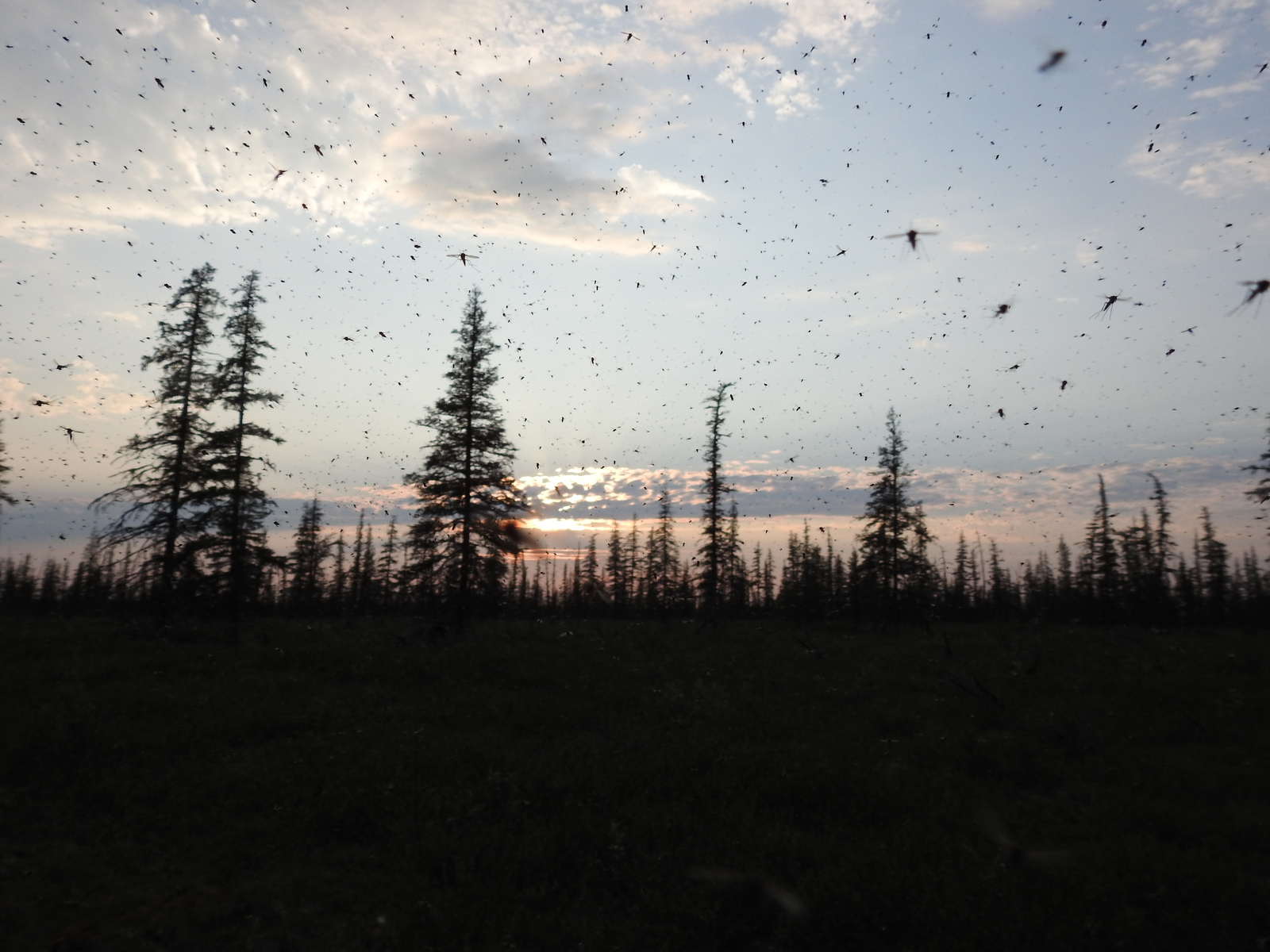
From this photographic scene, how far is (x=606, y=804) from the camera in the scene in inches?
500

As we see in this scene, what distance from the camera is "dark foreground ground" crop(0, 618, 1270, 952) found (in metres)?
8.50

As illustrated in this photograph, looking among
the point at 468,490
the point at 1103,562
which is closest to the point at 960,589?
the point at 1103,562

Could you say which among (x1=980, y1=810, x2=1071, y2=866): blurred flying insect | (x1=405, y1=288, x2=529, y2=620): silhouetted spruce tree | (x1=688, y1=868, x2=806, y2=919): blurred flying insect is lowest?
(x1=688, y1=868, x2=806, y2=919): blurred flying insect

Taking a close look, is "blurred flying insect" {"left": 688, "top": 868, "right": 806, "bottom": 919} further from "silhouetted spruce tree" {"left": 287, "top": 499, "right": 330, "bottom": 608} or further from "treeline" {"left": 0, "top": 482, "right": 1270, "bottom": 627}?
"silhouetted spruce tree" {"left": 287, "top": 499, "right": 330, "bottom": 608}

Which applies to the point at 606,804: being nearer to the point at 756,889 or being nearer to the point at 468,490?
the point at 756,889

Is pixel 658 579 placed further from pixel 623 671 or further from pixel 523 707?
pixel 523 707

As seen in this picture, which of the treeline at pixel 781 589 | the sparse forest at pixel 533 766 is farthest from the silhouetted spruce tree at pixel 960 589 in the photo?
the sparse forest at pixel 533 766

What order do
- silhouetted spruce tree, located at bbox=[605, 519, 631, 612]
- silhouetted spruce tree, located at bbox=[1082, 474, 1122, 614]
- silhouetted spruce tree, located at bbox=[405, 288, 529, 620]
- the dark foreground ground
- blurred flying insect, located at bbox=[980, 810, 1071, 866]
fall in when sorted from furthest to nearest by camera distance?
silhouetted spruce tree, located at bbox=[605, 519, 631, 612] → silhouetted spruce tree, located at bbox=[1082, 474, 1122, 614] → silhouetted spruce tree, located at bbox=[405, 288, 529, 620] → blurred flying insect, located at bbox=[980, 810, 1071, 866] → the dark foreground ground

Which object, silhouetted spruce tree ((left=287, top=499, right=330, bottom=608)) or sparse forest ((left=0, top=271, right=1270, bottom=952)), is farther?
silhouetted spruce tree ((left=287, top=499, right=330, bottom=608))

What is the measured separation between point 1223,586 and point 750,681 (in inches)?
2837

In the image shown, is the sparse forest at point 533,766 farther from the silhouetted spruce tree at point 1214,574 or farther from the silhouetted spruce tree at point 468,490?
the silhouetted spruce tree at point 1214,574

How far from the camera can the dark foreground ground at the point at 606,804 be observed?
27.9 ft

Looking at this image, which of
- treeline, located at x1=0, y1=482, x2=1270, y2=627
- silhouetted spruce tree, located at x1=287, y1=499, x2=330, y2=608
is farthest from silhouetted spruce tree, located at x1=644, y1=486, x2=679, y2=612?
silhouetted spruce tree, located at x1=287, y1=499, x2=330, y2=608

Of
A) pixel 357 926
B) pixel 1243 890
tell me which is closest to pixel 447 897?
pixel 357 926
